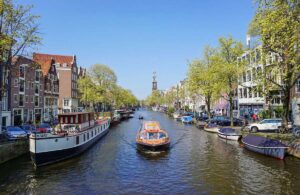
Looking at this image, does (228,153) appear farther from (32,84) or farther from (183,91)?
(183,91)

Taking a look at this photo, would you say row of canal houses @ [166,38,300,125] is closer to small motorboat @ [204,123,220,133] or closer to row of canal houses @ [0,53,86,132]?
small motorboat @ [204,123,220,133]

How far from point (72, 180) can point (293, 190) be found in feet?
54.4

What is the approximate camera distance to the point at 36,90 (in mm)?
70875

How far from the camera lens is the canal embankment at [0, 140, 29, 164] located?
30.4 metres

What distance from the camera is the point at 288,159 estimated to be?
1174 inches

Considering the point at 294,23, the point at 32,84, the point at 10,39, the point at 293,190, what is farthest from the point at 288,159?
the point at 32,84

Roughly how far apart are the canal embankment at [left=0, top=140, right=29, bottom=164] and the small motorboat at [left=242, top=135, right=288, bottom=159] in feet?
87.2

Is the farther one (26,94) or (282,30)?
(26,94)

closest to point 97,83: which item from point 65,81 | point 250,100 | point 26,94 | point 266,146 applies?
point 65,81

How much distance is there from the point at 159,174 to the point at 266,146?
12.8 meters

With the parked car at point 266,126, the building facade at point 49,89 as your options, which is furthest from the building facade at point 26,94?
the parked car at point 266,126

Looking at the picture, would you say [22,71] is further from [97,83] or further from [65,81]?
[97,83]

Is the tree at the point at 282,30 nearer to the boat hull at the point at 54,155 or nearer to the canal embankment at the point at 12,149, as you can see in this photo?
the boat hull at the point at 54,155

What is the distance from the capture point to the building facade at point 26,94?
58.7 meters
